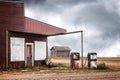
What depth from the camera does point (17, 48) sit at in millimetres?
29672

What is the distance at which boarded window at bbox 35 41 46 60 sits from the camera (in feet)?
109

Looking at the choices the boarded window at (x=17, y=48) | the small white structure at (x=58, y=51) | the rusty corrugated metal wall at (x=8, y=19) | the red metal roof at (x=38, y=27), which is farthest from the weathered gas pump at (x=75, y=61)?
the small white structure at (x=58, y=51)

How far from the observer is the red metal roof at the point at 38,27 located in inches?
1319

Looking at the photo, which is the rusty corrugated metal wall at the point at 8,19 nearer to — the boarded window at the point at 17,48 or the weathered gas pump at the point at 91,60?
the boarded window at the point at 17,48

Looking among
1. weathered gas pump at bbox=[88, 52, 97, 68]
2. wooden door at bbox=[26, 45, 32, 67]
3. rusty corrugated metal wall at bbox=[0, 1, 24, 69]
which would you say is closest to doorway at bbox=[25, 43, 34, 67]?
wooden door at bbox=[26, 45, 32, 67]

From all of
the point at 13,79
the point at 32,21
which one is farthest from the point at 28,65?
the point at 13,79

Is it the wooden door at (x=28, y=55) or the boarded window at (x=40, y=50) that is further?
the boarded window at (x=40, y=50)

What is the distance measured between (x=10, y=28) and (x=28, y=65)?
14.2 ft

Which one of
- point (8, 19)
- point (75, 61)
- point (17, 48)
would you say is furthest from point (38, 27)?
point (75, 61)

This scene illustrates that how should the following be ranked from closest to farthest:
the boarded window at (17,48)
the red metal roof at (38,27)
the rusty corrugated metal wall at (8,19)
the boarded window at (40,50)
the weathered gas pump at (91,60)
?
the rusty corrugated metal wall at (8,19) < the boarded window at (17,48) < the weathered gas pump at (91,60) < the boarded window at (40,50) < the red metal roof at (38,27)

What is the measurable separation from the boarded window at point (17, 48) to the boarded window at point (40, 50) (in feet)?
9.17

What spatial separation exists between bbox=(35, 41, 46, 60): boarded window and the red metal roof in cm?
128

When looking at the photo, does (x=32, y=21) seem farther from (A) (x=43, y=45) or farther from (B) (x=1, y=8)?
(B) (x=1, y=8)

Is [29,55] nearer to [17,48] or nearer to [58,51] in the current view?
[17,48]
